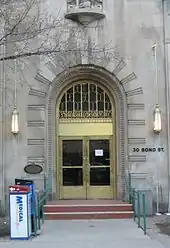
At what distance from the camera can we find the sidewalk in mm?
10602

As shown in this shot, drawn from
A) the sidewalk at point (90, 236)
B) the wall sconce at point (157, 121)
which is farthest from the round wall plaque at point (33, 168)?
the wall sconce at point (157, 121)

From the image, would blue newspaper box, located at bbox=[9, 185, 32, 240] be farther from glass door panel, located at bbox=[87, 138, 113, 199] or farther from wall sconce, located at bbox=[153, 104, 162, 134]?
wall sconce, located at bbox=[153, 104, 162, 134]

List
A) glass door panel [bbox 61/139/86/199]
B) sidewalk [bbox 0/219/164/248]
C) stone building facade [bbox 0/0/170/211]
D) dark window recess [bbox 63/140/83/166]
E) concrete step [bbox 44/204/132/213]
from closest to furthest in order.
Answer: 1. sidewalk [bbox 0/219/164/248]
2. concrete step [bbox 44/204/132/213]
3. stone building facade [bbox 0/0/170/211]
4. glass door panel [bbox 61/139/86/199]
5. dark window recess [bbox 63/140/83/166]

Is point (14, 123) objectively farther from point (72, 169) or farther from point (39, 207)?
point (39, 207)

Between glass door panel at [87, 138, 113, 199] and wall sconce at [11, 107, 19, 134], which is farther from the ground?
wall sconce at [11, 107, 19, 134]

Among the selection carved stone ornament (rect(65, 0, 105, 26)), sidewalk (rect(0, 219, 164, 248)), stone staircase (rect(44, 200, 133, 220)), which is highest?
carved stone ornament (rect(65, 0, 105, 26))

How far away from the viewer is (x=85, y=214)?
14586 mm

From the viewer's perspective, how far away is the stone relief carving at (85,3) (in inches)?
645

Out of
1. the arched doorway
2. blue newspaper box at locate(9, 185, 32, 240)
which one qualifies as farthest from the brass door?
blue newspaper box at locate(9, 185, 32, 240)

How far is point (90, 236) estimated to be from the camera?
11.6 meters

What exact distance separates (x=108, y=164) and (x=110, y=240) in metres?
5.95

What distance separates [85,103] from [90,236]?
649 centimetres

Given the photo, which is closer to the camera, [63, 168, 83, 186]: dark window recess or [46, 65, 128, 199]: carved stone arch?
[46, 65, 128, 199]: carved stone arch

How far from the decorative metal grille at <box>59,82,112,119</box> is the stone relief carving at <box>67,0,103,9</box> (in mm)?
2831
